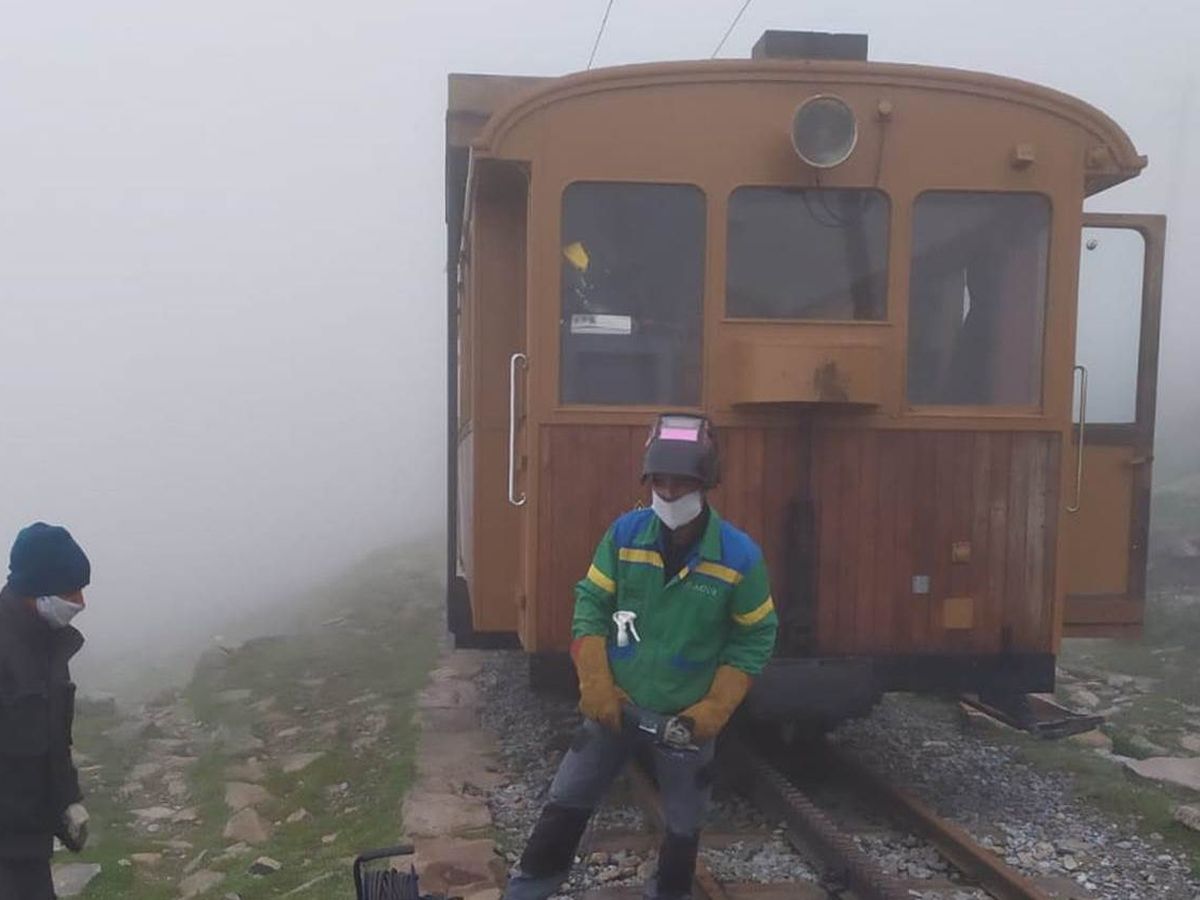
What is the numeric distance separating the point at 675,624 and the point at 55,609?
1801mm

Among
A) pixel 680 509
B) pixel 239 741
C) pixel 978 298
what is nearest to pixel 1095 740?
pixel 978 298

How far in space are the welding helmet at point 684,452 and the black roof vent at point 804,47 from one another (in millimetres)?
2775

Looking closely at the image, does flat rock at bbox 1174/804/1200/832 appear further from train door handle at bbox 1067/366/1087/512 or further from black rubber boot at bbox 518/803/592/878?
black rubber boot at bbox 518/803/592/878

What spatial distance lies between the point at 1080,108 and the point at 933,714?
3.93 metres

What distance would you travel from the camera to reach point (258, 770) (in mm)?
8391

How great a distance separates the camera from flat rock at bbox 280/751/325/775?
27.0ft

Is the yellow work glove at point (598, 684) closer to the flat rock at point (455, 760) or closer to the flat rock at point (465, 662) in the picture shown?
the flat rock at point (455, 760)

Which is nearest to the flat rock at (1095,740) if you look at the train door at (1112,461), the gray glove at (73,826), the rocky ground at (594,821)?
the train door at (1112,461)

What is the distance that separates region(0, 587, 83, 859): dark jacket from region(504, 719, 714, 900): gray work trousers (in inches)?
57.2

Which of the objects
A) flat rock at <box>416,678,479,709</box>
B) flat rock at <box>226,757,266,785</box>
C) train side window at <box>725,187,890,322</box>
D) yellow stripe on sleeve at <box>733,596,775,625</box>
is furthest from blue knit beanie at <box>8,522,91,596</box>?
flat rock at <box>416,678,479,709</box>

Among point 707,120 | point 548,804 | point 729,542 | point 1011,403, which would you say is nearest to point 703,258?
point 707,120

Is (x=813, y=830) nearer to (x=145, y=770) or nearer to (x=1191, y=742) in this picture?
(x=1191, y=742)

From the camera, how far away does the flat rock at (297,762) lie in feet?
27.0

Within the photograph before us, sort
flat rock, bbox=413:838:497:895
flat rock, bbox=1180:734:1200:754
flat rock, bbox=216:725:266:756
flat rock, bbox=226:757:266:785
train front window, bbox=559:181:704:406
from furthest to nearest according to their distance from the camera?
flat rock, bbox=216:725:266:756 < flat rock, bbox=226:757:266:785 < flat rock, bbox=1180:734:1200:754 < train front window, bbox=559:181:704:406 < flat rock, bbox=413:838:497:895
